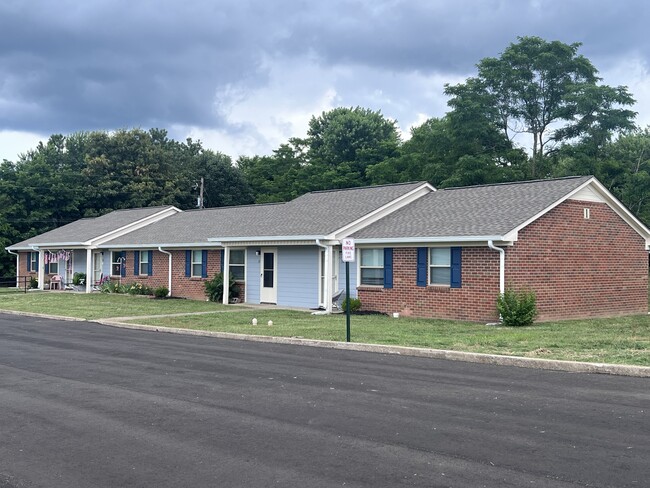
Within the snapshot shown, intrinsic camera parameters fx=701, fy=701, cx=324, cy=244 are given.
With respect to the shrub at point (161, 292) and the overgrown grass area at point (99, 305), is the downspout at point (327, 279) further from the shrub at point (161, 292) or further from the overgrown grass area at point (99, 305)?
the shrub at point (161, 292)

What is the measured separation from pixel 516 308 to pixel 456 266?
250cm

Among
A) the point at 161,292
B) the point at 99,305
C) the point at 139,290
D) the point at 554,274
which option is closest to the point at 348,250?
the point at 554,274

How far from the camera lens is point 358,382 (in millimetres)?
10727

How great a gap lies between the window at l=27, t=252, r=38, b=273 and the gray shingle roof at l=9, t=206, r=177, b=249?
0.89 meters

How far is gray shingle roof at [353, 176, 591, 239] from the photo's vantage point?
20.6 meters

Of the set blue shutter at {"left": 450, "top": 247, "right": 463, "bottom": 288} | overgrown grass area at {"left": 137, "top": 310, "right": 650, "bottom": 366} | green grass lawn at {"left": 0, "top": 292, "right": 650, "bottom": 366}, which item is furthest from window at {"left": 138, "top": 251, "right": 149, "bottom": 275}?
blue shutter at {"left": 450, "top": 247, "right": 463, "bottom": 288}

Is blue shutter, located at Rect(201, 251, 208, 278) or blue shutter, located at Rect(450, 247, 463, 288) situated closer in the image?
blue shutter, located at Rect(450, 247, 463, 288)

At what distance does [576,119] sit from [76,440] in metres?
44.4

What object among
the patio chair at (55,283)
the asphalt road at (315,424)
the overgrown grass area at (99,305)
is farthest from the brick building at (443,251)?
the patio chair at (55,283)

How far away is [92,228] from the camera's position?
134ft

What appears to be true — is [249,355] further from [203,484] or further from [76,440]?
[203,484]

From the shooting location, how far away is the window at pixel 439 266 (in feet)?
69.8

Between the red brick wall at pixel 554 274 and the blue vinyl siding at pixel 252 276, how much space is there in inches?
222

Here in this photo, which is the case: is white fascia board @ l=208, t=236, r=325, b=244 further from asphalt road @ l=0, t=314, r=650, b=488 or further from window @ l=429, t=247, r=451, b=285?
asphalt road @ l=0, t=314, r=650, b=488
